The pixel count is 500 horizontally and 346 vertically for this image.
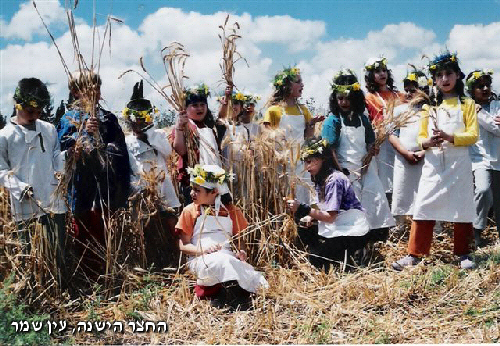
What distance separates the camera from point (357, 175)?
14.3 ft

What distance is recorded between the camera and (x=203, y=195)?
371cm

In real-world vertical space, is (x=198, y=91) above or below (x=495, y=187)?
above

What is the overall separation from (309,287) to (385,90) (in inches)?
82.9

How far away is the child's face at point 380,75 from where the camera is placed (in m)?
4.99

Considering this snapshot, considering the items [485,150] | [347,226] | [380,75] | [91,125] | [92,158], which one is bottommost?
[347,226]

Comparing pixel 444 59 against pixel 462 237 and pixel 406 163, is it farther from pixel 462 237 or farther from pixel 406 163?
pixel 462 237

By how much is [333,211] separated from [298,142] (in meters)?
0.63

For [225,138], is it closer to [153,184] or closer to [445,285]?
[153,184]

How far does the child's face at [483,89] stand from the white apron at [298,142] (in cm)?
143

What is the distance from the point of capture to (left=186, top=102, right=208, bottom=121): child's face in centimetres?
419

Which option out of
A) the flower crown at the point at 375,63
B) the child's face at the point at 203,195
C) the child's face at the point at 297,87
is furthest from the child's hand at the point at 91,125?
the flower crown at the point at 375,63

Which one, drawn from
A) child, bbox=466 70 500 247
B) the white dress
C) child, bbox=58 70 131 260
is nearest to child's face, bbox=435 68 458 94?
child, bbox=466 70 500 247

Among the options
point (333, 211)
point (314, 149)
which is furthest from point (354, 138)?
point (333, 211)

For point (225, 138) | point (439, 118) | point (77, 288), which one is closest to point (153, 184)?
point (225, 138)
